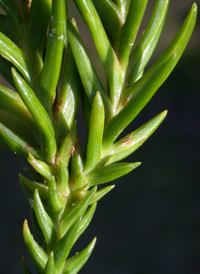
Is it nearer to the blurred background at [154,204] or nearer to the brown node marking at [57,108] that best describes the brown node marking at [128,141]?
the brown node marking at [57,108]

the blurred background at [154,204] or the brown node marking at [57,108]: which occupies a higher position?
the brown node marking at [57,108]

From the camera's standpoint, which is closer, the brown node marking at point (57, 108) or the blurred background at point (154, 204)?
the brown node marking at point (57, 108)

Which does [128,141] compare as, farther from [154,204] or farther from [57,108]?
[154,204]

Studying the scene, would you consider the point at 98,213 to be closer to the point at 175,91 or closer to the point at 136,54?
the point at 175,91

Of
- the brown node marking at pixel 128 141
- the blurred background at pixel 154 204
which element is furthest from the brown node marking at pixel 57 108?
the blurred background at pixel 154 204

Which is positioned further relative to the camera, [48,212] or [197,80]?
[197,80]

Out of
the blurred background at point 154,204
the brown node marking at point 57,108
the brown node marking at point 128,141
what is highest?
the brown node marking at point 57,108

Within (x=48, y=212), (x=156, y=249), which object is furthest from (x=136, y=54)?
(x=156, y=249)

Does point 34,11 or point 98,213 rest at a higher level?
point 34,11

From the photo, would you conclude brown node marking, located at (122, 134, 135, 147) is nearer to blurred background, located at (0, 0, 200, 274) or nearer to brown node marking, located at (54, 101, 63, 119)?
brown node marking, located at (54, 101, 63, 119)
